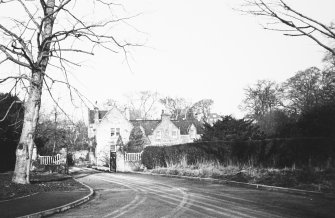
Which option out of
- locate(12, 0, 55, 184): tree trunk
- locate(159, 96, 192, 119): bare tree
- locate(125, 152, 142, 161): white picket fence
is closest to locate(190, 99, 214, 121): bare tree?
locate(159, 96, 192, 119): bare tree

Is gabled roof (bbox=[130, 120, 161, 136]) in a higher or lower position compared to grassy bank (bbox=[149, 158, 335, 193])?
higher

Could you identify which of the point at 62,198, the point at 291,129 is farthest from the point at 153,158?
the point at 62,198

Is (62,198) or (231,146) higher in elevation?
(231,146)

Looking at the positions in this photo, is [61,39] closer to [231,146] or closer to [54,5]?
[54,5]

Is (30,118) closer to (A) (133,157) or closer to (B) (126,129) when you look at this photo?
(A) (133,157)

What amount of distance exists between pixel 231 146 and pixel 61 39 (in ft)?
42.4

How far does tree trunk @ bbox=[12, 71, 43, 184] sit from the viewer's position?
14.0 meters

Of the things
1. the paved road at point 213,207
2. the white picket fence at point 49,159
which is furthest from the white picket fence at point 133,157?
the paved road at point 213,207

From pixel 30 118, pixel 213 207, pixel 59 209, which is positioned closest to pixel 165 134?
A: pixel 30 118

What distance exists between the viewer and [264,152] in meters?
18.9

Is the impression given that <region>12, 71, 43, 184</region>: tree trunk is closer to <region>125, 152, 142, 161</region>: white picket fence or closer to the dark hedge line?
the dark hedge line

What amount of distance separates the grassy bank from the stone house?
3559 cm

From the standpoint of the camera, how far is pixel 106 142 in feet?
212

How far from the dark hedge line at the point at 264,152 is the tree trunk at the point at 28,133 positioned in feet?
39.6
